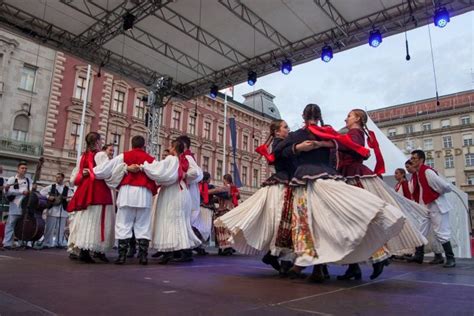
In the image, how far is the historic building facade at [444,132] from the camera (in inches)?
1923

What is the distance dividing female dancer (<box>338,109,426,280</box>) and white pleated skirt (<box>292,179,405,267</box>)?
440mm

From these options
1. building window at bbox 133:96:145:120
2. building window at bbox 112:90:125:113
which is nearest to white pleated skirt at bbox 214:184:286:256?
building window at bbox 112:90:125:113

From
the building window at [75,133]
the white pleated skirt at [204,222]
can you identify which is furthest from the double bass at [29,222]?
the building window at [75,133]

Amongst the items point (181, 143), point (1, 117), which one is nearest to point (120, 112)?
point (1, 117)

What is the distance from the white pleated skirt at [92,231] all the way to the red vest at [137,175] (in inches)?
20.8

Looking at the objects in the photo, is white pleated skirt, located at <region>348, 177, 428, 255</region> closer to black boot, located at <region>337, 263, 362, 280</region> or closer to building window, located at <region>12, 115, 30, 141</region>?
black boot, located at <region>337, 263, 362, 280</region>

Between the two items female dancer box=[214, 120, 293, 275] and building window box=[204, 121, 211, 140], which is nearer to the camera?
female dancer box=[214, 120, 293, 275]

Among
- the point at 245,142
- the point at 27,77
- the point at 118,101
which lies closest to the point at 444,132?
the point at 245,142

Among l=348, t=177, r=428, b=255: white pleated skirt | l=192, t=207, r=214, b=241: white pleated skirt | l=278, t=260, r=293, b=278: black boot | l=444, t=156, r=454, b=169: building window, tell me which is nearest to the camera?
l=348, t=177, r=428, b=255: white pleated skirt

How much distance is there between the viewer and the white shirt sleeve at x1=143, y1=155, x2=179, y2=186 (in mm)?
4879

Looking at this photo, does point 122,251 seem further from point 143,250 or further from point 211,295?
point 211,295

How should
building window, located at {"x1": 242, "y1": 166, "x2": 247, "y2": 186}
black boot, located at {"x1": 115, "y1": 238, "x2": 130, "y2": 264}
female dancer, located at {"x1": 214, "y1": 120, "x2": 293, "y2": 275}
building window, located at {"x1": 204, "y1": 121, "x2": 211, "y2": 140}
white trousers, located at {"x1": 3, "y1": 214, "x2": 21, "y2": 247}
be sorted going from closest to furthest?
female dancer, located at {"x1": 214, "y1": 120, "x2": 293, "y2": 275} < black boot, located at {"x1": 115, "y1": 238, "x2": 130, "y2": 264} < white trousers, located at {"x1": 3, "y1": 214, "x2": 21, "y2": 247} < building window, located at {"x1": 204, "y1": 121, "x2": 211, "y2": 140} < building window, located at {"x1": 242, "y1": 166, "x2": 247, "y2": 186}

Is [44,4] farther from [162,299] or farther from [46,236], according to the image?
[162,299]

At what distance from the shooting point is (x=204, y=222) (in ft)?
24.8
